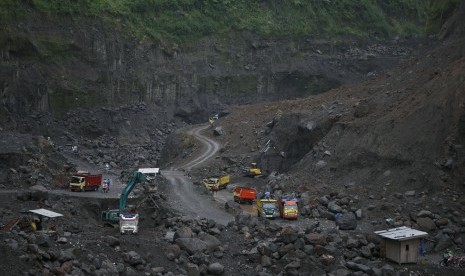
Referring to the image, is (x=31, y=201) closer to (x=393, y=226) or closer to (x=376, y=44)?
(x=393, y=226)

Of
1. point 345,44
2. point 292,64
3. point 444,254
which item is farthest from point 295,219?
point 345,44

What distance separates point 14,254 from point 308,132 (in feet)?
91.2

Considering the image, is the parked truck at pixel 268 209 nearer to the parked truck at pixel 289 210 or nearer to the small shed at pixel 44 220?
the parked truck at pixel 289 210

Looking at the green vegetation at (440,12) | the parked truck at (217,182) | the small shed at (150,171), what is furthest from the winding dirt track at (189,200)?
the green vegetation at (440,12)

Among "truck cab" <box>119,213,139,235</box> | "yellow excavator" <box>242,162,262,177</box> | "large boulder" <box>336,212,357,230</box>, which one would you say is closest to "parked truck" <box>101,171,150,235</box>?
"truck cab" <box>119,213,139,235</box>

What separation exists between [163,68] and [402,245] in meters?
55.7

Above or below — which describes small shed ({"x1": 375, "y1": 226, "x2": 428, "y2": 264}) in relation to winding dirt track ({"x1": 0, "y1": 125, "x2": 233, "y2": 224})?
below

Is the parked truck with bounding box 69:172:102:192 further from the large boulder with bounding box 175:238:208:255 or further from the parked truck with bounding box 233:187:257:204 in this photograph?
the large boulder with bounding box 175:238:208:255

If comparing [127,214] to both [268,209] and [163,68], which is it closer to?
[268,209]

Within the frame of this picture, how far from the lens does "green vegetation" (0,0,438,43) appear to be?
72.1m

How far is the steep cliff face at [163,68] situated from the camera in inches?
2552

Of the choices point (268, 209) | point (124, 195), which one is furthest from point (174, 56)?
point (268, 209)

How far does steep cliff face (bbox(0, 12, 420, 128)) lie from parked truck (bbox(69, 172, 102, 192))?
24.5 metres

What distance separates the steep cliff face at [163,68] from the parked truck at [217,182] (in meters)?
27.2
